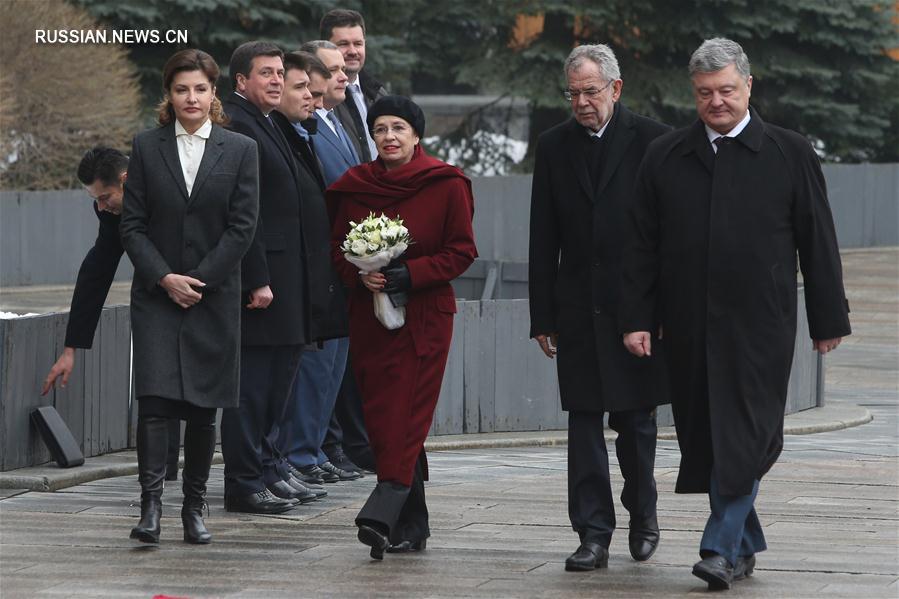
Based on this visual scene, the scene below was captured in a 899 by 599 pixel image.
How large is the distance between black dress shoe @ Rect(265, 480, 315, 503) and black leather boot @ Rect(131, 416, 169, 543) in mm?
1004

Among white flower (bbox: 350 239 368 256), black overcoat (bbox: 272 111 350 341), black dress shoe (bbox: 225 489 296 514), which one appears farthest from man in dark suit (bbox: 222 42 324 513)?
white flower (bbox: 350 239 368 256)

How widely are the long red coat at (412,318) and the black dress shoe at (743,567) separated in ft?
4.34

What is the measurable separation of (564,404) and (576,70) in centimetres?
129

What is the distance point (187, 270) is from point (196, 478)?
0.84m

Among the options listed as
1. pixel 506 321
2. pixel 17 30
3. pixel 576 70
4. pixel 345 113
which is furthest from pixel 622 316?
pixel 17 30

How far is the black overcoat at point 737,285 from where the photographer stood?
22.7 ft

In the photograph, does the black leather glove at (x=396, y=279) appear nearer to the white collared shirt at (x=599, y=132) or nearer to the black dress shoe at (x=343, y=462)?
the white collared shirt at (x=599, y=132)

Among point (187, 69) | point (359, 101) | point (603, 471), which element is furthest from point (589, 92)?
point (359, 101)

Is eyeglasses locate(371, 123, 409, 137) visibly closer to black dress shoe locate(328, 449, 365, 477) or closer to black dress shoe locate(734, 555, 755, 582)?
black dress shoe locate(734, 555, 755, 582)

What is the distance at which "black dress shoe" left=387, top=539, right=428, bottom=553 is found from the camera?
7.59 meters

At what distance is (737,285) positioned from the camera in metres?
6.93

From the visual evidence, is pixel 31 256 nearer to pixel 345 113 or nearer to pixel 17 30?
pixel 17 30

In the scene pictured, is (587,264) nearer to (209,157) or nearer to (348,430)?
(209,157)

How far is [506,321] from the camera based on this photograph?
11.6 metres
